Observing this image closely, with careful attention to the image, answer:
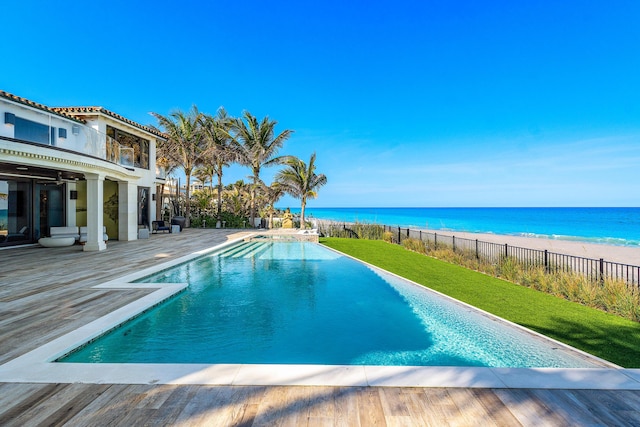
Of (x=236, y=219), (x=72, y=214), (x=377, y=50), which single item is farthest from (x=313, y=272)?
(x=377, y=50)

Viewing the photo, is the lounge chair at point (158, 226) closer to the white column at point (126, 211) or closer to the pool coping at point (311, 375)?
the white column at point (126, 211)

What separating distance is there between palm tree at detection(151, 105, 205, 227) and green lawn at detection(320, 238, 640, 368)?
15.7 meters

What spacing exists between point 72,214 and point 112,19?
11.7 metres

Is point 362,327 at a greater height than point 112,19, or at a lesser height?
lesser

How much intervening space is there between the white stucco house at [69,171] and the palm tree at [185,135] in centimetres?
292

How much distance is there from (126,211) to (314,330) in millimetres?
12474

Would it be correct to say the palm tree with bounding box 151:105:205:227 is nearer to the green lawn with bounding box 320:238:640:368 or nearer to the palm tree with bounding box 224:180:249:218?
the palm tree with bounding box 224:180:249:218

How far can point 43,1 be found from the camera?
589 inches

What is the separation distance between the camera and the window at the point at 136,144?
14691mm

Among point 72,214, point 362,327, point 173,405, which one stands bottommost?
point 362,327

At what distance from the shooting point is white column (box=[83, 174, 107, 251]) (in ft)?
34.9

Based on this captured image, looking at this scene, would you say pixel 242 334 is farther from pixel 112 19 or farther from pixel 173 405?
pixel 112 19

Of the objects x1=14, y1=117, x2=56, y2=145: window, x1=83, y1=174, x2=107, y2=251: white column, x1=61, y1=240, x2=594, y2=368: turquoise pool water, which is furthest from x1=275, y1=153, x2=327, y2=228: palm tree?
x1=61, y1=240, x2=594, y2=368: turquoise pool water

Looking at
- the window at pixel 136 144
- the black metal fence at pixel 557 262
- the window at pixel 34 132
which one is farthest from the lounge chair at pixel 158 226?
the black metal fence at pixel 557 262
